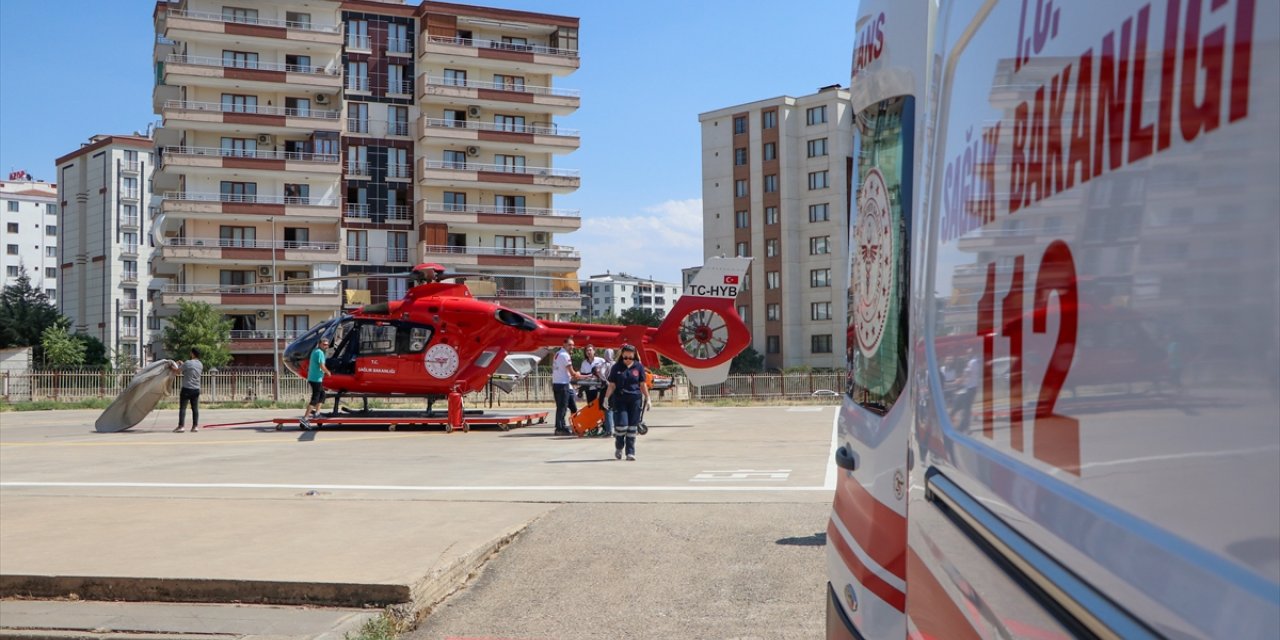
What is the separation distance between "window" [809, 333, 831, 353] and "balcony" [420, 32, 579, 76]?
25.0m

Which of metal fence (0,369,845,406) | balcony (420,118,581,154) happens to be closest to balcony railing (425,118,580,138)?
balcony (420,118,581,154)

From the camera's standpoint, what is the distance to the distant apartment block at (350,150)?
2559 inches

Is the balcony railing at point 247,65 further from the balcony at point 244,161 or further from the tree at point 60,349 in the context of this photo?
the tree at point 60,349

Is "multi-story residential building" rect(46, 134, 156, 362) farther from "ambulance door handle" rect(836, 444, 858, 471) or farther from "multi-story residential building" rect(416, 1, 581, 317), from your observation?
"ambulance door handle" rect(836, 444, 858, 471)

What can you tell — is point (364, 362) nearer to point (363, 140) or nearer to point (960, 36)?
point (960, 36)

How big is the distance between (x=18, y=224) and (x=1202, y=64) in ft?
455

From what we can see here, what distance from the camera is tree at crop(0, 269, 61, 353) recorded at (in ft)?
268

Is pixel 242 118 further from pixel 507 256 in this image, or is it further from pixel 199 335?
pixel 507 256

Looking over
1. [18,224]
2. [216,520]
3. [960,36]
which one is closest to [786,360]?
[216,520]

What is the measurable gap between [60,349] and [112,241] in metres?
29.8

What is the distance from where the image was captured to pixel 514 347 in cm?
2427

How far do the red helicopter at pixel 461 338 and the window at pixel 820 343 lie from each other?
56549 millimetres

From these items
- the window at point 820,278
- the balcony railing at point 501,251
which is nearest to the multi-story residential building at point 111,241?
the balcony railing at point 501,251

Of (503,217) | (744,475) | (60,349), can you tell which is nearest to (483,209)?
(503,217)
